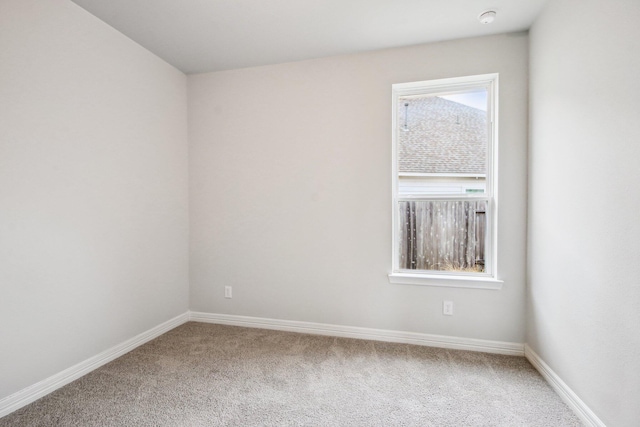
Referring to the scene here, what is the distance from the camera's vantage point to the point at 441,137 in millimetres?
2682

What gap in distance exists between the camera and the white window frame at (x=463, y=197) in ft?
8.22

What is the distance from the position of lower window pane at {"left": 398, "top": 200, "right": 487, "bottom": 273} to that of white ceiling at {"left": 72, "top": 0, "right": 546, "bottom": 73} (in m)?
1.41

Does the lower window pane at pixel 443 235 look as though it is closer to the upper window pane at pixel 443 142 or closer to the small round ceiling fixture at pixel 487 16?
the upper window pane at pixel 443 142

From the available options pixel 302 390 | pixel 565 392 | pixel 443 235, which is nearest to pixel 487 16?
pixel 443 235

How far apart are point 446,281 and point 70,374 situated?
9.54 ft

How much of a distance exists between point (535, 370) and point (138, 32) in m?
4.02

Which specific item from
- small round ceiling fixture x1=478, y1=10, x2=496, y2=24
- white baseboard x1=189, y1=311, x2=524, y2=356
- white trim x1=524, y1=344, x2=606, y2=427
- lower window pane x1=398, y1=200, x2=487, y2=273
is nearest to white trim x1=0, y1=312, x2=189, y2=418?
white baseboard x1=189, y1=311, x2=524, y2=356

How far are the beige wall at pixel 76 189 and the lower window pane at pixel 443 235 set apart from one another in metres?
2.33

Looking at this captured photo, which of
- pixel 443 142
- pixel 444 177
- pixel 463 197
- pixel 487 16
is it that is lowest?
pixel 463 197

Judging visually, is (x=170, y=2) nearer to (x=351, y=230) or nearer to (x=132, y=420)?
(x=351, y=230)

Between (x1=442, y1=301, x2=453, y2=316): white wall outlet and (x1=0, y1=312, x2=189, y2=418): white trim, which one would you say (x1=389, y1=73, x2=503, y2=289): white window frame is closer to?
(x1=442, y1=301, x2=453, y2=316): white wall outlet

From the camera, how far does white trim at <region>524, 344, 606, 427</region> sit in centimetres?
162

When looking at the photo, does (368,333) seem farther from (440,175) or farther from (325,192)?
(440,175)

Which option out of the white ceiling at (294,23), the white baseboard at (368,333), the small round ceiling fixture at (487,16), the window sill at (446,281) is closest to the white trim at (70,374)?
the white baseboard at (368,333)
